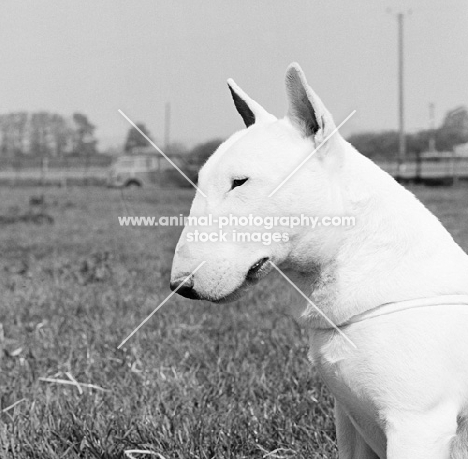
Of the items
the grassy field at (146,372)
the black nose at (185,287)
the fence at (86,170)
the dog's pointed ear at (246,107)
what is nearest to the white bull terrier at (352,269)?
the black nose at (185,287)

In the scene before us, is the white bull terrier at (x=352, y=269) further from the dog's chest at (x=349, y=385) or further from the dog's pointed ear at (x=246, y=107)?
the dog's pointed ear at (x=246, y=107)

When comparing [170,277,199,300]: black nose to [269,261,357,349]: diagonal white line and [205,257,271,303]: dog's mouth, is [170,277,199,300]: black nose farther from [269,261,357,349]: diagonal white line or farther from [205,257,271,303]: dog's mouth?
[269,261,357,349]: diagonal white line

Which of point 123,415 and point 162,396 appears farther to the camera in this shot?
point 162,396

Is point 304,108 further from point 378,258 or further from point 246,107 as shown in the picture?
point 378,258

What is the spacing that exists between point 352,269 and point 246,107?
0.58m

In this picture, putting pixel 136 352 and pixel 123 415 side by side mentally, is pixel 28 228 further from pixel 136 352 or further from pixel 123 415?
pixel 123 415

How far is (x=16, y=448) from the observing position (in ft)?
8.84

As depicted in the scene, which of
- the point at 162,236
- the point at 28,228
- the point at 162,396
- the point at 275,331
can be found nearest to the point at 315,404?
the point at 162,396

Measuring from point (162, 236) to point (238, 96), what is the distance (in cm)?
661

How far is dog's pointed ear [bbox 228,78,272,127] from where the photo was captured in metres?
2.13

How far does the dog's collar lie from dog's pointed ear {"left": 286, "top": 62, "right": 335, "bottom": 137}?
1.50 ft

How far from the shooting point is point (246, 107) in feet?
7.18

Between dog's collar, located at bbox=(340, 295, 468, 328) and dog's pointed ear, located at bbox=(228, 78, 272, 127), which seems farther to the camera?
dog's pointed ear, located at bbox=(228, 78, 272, 127)

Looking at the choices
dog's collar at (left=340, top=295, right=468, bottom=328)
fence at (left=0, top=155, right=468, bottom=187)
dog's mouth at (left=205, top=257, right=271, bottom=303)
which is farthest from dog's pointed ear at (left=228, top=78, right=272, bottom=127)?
fence at (left=0, top=155, right=468, bottom=187)
